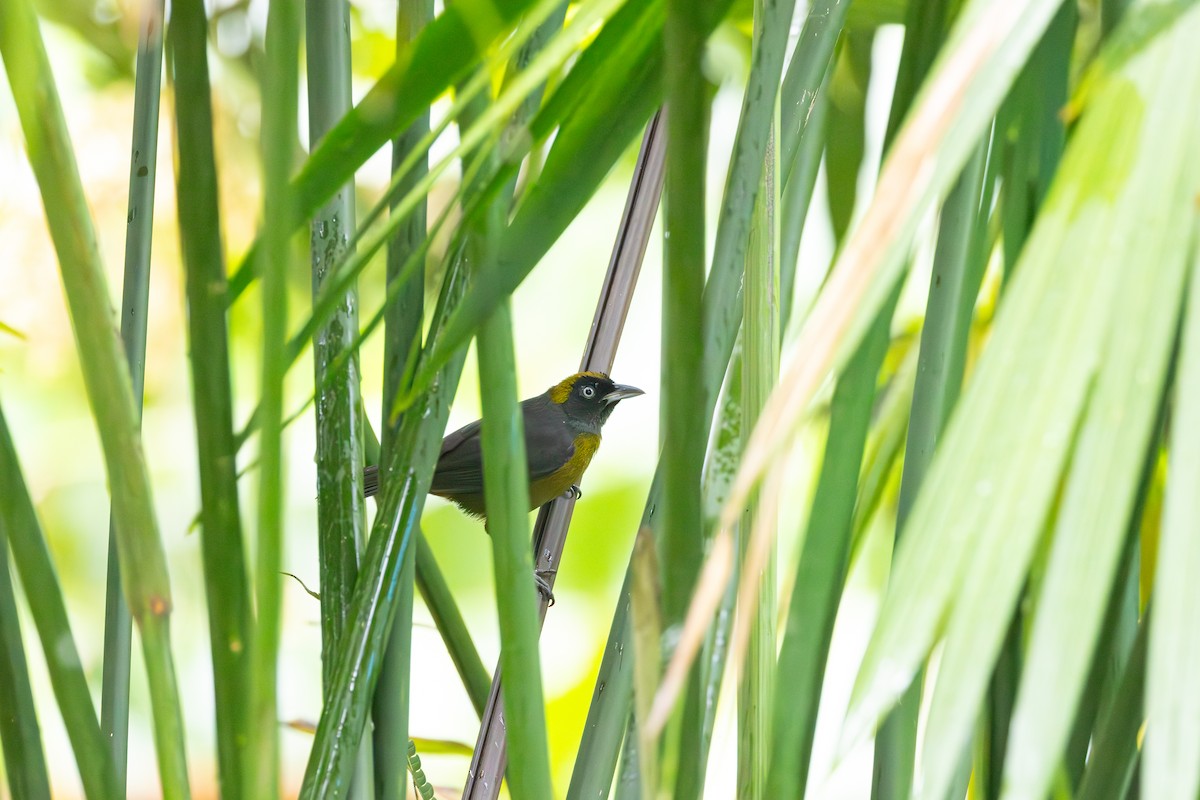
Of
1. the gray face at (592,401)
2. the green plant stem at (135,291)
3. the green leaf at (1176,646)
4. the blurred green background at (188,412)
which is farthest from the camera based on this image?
the gray face at (592,401)

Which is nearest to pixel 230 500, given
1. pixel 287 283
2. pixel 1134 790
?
pixel 287 283

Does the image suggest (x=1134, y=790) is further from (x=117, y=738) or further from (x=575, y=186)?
(x=117, y=738)

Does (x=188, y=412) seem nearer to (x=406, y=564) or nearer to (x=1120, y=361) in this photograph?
(x=406, y=564)

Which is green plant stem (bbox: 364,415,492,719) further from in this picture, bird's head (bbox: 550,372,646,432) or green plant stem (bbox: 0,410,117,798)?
bird's head (bbox: 550,372,646,432)

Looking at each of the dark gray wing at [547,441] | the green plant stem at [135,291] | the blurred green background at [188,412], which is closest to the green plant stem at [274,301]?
the green plant stem at [135,291]

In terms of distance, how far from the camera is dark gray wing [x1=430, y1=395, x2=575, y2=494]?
4.47 feet

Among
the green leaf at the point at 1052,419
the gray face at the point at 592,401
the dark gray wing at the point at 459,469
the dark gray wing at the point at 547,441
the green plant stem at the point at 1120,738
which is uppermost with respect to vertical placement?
the gray face at the point at 592,401

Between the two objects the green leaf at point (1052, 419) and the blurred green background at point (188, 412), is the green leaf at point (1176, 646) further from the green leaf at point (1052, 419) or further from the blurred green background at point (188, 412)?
the blurred green background at point (188, 412)

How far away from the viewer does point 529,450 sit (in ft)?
4.91

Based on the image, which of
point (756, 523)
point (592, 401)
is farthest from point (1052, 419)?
point (592, 401)

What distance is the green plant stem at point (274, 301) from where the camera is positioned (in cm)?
18

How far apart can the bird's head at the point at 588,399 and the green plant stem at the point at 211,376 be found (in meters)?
1.35

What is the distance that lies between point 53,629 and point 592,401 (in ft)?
4.46

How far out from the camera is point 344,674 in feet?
0.94
